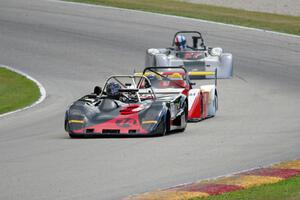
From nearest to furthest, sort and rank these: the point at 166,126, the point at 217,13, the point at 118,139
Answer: the point at 118,139 → the point at 166,126 → the point at 217,13

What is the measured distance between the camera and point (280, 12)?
129 ft

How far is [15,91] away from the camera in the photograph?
2386 centimetres

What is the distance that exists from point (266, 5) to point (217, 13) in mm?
2728

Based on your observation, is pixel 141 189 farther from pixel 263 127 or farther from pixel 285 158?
pixel 263 127

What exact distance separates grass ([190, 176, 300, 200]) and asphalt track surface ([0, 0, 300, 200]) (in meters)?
0.98

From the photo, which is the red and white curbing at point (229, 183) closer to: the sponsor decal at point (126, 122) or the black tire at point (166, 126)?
the black tire at point (166, 126)

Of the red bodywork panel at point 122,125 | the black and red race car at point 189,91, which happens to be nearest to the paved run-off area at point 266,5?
the black and red race car at point 189,91

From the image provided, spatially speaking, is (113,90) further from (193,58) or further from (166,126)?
(193,58)

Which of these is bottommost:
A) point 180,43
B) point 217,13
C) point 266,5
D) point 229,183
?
point 217,13

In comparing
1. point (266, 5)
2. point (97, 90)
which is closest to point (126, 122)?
point (97, 90)

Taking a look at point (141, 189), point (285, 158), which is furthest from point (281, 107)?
point (141, 189)

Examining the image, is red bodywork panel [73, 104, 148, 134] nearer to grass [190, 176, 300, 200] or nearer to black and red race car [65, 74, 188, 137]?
black and red race car [65, 74, 188, 137]

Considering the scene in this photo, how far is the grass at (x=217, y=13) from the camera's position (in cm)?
3659

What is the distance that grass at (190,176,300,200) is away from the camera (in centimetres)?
1004
